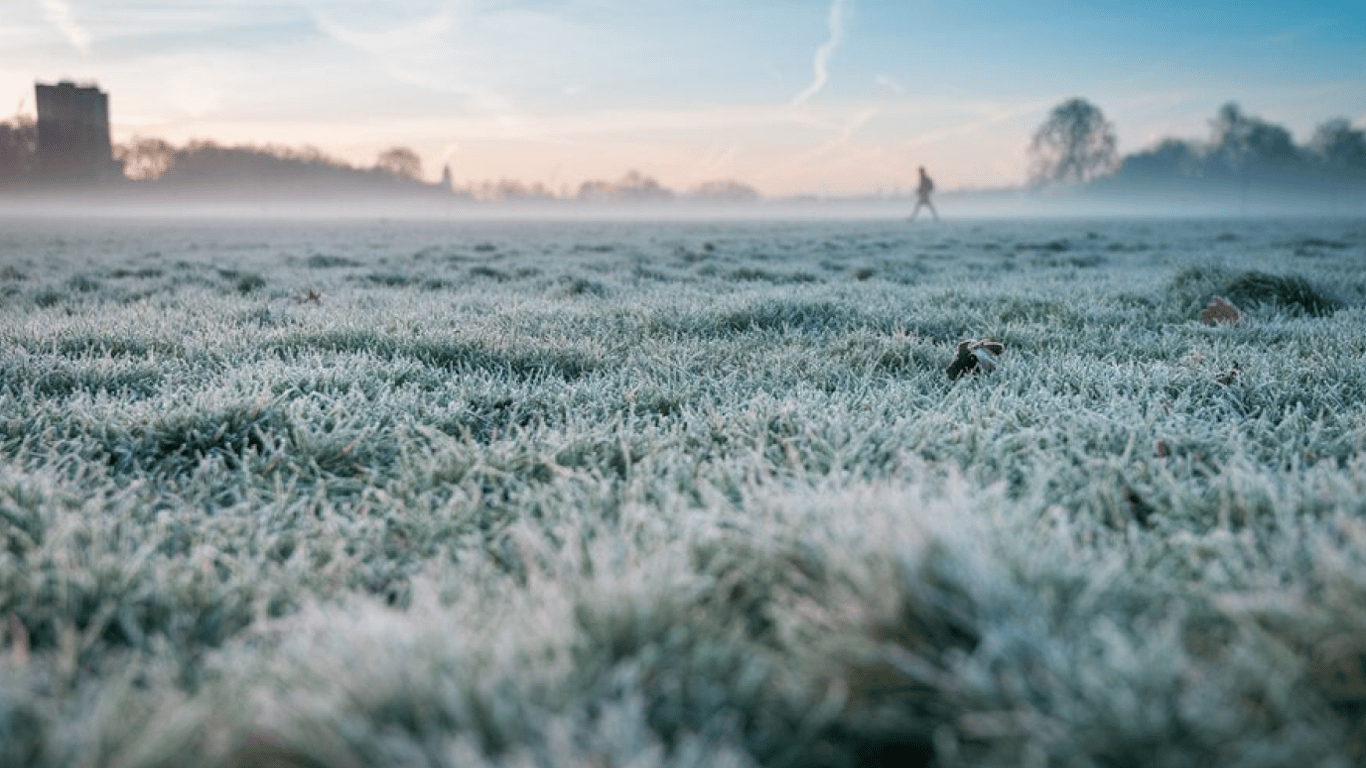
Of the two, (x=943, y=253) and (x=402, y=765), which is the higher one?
(x=943, y=253)

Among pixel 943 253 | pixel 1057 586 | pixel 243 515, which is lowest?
pixel 243 515

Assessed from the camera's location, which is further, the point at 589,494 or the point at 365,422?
the point at 365,422

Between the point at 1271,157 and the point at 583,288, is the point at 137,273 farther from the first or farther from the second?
the point at 1271,157

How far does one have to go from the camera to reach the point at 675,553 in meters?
1.96

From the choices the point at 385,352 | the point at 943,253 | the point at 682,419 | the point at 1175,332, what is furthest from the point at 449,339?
the point at 943,253

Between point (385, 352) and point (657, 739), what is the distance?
4.01m

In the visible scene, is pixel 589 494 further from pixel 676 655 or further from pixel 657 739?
pixel 657 739

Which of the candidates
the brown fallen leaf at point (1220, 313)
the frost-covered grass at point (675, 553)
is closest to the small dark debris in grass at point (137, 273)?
the frost-covered grass at point (675, 553)

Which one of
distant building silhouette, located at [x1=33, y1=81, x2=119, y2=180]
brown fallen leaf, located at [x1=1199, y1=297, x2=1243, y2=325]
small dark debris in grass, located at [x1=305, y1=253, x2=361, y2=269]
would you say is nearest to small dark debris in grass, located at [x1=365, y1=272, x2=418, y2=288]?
small dark debris in grass, located at [x1=305, y1=253, x2=361, y2=269]

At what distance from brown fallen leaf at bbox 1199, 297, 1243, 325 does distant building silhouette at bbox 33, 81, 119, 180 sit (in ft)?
329

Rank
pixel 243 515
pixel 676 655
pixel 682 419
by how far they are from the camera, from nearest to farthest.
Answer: pixel 676 655
pixel 243 515
pixel 682 419

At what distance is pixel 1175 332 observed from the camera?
561 cm

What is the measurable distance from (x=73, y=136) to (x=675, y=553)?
121242mm

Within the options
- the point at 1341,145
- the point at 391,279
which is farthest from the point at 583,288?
the point at 1341,145
